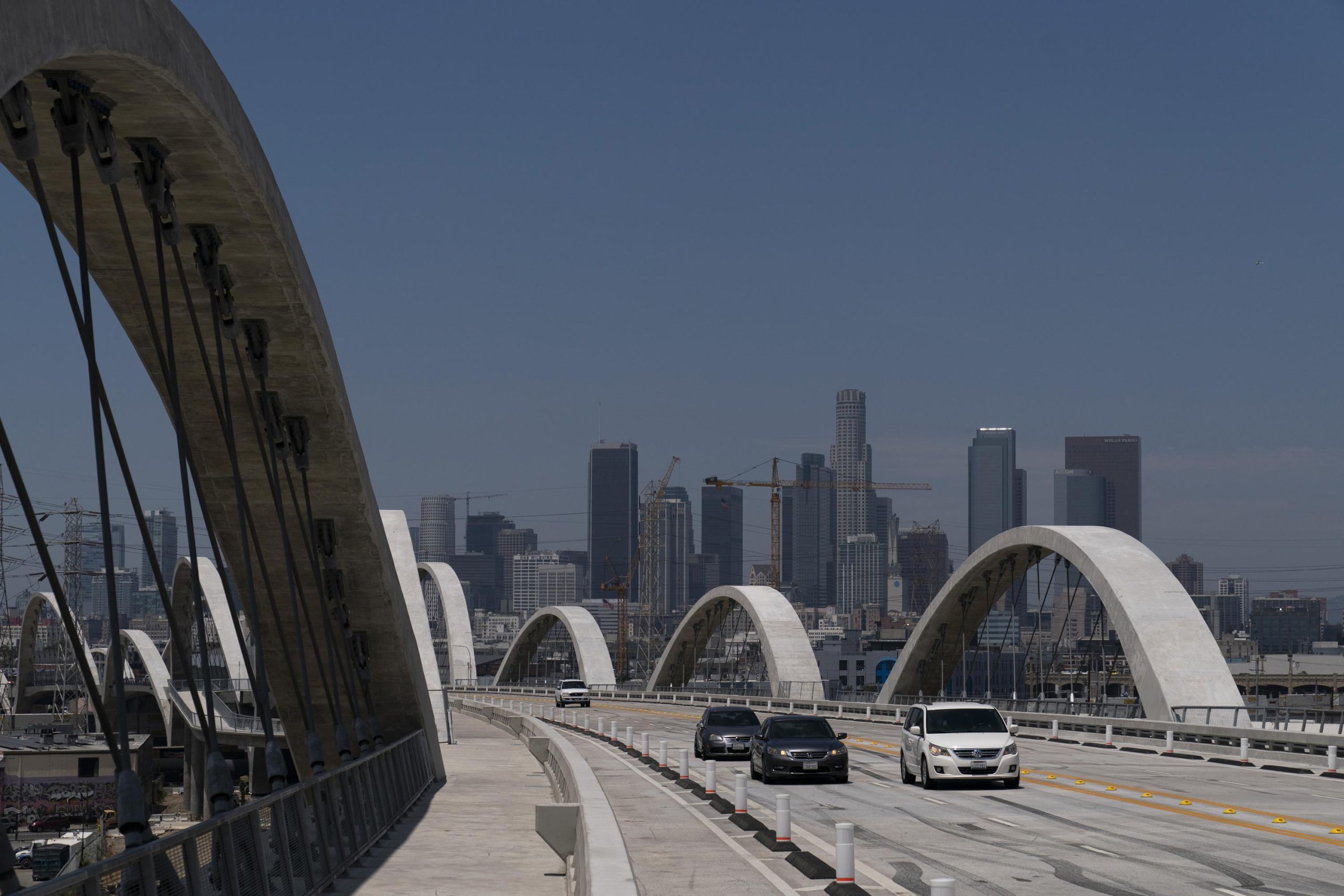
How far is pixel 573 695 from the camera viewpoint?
269 ft

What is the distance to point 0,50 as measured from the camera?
8484 millimetres

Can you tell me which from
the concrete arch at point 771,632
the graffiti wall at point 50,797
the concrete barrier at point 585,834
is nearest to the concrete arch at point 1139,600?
the concrete arch at point 771,632

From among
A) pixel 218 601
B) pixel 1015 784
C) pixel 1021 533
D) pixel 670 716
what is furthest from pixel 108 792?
pixel 1015 784

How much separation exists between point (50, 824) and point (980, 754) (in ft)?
220

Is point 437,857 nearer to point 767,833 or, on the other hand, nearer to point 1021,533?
point 767,833

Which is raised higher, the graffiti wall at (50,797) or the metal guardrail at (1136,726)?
the metal guardrail at (1136,726)

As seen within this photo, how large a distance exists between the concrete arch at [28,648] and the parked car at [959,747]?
3652 inches

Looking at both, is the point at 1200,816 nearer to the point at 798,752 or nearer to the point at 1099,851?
the point at 1099,851

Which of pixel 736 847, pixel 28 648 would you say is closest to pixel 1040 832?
pixel 736 847

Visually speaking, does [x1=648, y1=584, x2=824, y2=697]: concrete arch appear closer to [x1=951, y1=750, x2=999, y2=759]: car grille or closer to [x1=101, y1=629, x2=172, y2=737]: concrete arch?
[x1=101, y1=629, x2=172, y2=737]: concrete arch

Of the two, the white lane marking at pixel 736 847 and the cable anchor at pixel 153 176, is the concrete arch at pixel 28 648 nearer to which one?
the white lane marking at pixel 736 847

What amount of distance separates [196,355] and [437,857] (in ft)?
23.4

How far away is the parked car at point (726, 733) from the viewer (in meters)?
35.2

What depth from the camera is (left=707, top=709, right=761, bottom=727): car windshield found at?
118ft
